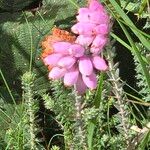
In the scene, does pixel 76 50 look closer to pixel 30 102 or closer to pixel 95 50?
pixel 95 50

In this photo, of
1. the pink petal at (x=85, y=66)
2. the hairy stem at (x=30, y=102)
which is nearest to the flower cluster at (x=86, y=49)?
the pink petal at (x=85, y=66)

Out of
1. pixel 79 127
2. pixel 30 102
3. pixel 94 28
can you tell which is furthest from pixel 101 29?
pixel 30 102

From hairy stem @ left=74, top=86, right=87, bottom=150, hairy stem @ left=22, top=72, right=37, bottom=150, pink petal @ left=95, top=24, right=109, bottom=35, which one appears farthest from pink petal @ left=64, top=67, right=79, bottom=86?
hairy stem @ left=22, top=72, right=37, bottom=150

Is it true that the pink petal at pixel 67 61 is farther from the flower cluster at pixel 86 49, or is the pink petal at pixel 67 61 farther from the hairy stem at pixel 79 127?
the hairy stem at pixel 79 127

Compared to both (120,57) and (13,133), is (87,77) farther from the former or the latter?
(120,57)

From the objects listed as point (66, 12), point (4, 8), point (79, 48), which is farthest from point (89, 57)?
point (4, 8)

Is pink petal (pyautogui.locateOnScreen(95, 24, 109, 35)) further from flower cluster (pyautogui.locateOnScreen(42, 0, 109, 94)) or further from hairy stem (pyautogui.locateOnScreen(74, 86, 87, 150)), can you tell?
hairy stem (pyautogui.locateOnScreen(74, 86, 87, 150))
